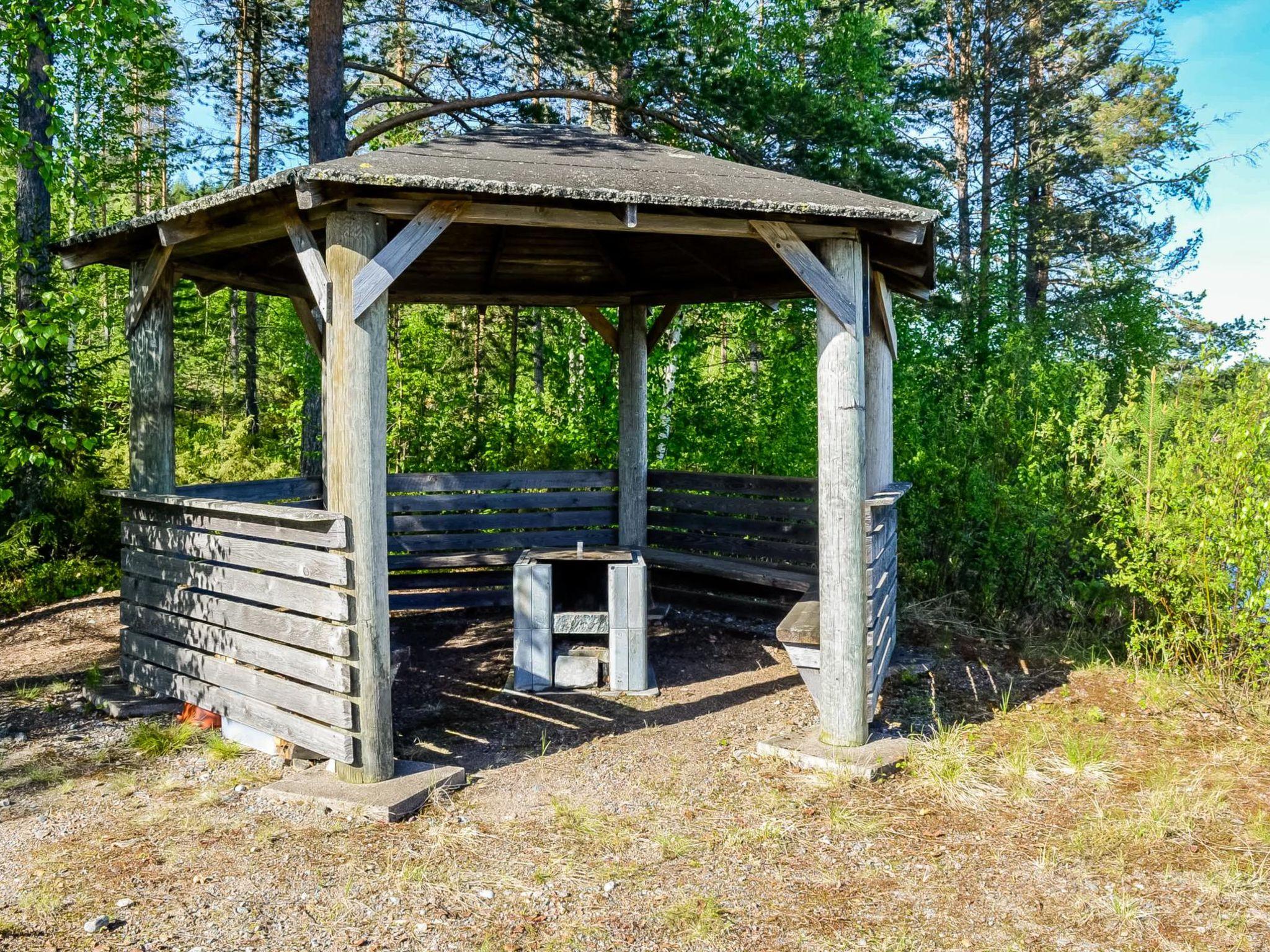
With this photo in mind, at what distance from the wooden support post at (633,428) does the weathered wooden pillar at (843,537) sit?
359cm

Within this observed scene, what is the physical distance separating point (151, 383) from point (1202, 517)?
663 centimetres

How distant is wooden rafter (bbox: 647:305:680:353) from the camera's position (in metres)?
8.61

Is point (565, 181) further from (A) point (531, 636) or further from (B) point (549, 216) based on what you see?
(A) point (531, 636)

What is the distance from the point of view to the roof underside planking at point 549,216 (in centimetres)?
454

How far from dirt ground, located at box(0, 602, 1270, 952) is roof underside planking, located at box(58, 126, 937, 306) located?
288cm

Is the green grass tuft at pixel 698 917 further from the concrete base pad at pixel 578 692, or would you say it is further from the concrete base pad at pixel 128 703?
the concrete base pad at pixel 128 703

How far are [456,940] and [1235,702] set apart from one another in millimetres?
5098

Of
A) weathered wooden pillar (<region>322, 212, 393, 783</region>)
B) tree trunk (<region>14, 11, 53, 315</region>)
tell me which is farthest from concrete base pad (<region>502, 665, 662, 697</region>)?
tree trunk (<region>14, 11, 53, 315</region>)

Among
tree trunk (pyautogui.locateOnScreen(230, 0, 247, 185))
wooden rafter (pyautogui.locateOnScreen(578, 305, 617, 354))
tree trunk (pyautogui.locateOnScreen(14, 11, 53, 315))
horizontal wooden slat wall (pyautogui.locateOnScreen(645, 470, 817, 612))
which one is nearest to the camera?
tree trunk (pyautogui.locateOnScreen(14, 11, 53, 315))

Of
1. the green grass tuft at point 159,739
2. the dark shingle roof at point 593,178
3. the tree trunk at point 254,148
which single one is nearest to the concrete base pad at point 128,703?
the green grass tuft at point 159,739

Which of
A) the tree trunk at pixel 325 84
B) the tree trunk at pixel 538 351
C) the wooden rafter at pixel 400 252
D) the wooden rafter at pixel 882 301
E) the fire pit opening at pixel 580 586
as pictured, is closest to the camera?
the wooden rafter at pixel 400 252

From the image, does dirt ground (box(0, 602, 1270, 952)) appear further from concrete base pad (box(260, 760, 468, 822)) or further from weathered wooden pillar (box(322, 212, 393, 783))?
weathered wooden pillar (box(322, 212, 393, 783))

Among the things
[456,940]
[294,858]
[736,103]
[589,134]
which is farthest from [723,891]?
[736,103]

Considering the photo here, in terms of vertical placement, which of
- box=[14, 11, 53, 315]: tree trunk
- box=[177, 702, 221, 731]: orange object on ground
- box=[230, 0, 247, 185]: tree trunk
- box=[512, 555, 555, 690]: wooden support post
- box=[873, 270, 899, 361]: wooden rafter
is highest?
box=[230, 0, 247, 185]: tree trunk
